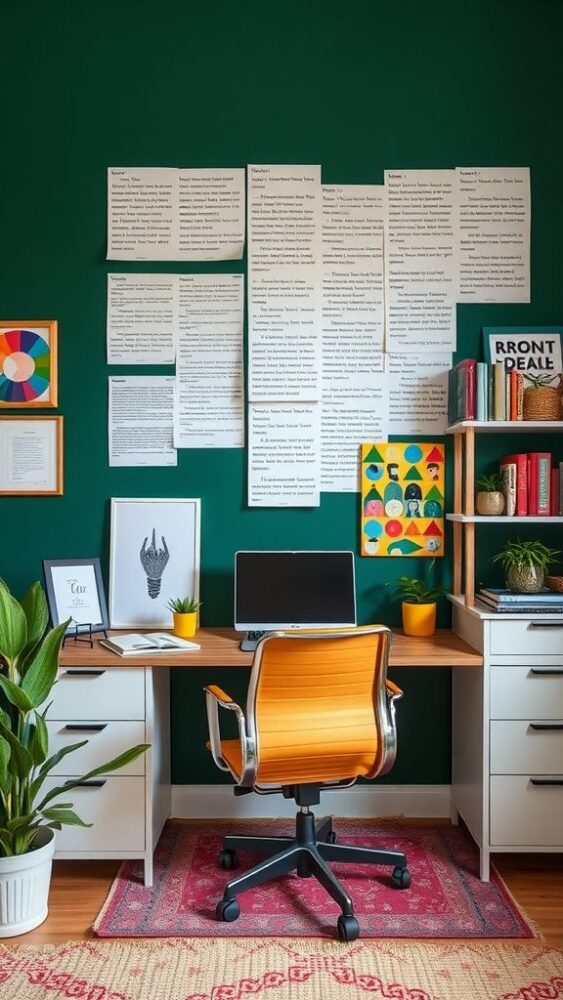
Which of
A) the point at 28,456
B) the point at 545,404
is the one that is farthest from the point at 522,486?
the point at 28,456

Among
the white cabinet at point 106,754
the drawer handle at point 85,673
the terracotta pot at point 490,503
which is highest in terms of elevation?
the terracotta pot at point 490,503

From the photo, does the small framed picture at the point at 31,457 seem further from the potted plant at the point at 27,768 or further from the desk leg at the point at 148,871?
the desk leg at the point at 148,871

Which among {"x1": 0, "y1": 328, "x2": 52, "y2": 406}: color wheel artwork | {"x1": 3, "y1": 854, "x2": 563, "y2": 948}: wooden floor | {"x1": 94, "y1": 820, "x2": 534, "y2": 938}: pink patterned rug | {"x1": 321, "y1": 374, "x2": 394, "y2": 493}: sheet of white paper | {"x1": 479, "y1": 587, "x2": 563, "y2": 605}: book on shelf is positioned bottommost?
{"x1": 3, "y1": 854, "x2": 563, "y2": 948}: wooden floor

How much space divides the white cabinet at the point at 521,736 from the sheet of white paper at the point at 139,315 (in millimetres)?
1675

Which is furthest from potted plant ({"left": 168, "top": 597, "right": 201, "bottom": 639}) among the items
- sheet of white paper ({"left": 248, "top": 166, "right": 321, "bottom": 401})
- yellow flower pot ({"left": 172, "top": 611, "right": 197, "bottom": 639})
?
sheet of white paper ({"left": 248, "top": 166, "right": 321, "bottom": 401})

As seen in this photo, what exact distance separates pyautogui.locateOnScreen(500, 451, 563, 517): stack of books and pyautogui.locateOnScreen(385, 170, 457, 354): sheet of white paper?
0.60 metres

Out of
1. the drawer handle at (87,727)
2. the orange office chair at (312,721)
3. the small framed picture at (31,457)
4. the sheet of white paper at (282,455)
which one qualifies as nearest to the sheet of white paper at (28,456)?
the small framed picture at (31,457)

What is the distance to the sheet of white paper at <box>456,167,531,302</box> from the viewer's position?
9.73ft

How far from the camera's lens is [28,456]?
2963 mm

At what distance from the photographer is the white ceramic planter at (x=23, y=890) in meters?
2.19

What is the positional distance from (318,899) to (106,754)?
2.76 ft

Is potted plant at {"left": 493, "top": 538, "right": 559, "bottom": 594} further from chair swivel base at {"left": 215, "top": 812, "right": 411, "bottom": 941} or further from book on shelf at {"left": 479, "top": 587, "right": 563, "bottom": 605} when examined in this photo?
chair swivel base at {"left": 215, "top": 812, "right": 411, "bottom": 941}

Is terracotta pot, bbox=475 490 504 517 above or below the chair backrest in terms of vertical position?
above

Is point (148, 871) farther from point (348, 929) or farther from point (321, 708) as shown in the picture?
point (321, 708)
